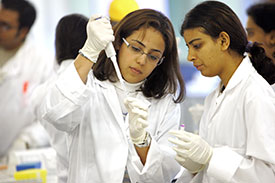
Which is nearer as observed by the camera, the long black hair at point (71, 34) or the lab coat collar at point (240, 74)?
the lab coat collar at point (240, 74)

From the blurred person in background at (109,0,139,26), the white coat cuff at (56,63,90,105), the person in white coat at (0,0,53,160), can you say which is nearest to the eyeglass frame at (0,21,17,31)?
the person in white coat at (0,0,53,160)

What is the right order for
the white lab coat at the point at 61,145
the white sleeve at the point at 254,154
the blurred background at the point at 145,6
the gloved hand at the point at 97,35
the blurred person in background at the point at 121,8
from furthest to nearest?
the blurred background at the point at 145,6, the white lab coat at the point at 61,145, the blurred person in background at the point at 121,8, the gloved hand at the point at 97,35, the white sleeve at the point at 254,154

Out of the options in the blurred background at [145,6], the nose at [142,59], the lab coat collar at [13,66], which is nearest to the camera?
the nose at [142,59]

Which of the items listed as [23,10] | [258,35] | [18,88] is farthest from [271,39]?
[18,88]

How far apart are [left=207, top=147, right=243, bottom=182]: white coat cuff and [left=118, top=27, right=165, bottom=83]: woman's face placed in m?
0.43

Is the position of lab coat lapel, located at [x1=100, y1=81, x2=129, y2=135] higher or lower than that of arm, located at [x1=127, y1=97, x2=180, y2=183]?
higher

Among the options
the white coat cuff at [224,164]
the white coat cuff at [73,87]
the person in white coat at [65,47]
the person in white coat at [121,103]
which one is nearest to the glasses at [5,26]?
the person in white coat at [65,47]

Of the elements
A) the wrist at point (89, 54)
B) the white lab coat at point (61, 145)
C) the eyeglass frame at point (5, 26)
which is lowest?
the white lab coat at point (61, 145)

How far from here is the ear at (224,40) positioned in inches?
50.3

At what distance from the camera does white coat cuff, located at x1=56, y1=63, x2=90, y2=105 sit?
130 cm

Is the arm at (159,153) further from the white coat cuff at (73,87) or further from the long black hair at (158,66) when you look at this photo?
the white coat cuff at (73,87)

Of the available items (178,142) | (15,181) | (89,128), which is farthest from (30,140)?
(178,142)

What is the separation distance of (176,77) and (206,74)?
0.26m

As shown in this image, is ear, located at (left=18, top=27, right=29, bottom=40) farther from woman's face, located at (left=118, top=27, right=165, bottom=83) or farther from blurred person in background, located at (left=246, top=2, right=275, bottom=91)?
blurred person in background, located at (left=246, top=2, right=275, bottom=91)
